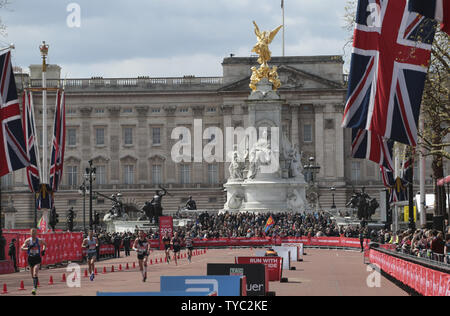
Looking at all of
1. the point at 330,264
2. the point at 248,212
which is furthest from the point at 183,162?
the point at 330,264

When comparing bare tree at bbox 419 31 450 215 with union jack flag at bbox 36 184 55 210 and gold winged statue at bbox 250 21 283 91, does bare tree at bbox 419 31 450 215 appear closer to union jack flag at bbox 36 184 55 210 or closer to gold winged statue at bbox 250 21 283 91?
union jack flag at bbox 36 184 55 210

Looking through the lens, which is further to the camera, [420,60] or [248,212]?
[248,212]

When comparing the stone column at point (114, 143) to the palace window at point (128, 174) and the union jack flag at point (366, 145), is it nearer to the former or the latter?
the palace window at point (128, 174)

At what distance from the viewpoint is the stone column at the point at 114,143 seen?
11425 centimetres

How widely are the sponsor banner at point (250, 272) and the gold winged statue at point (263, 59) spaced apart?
51.6 m

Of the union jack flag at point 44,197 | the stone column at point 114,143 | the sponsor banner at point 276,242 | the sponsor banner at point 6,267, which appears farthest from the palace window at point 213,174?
the sponsor banner at point 6,267

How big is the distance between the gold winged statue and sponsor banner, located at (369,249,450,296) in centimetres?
4108

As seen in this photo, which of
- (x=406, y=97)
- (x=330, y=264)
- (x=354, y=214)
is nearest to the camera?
(x=406, y=97)

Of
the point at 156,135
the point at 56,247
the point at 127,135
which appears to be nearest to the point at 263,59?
the point at 56,247

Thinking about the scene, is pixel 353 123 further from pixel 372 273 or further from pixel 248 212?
pixel 248 212

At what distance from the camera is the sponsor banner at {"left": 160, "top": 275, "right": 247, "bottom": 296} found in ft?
53.7

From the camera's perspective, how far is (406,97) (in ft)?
60.9

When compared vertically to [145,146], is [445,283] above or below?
below
